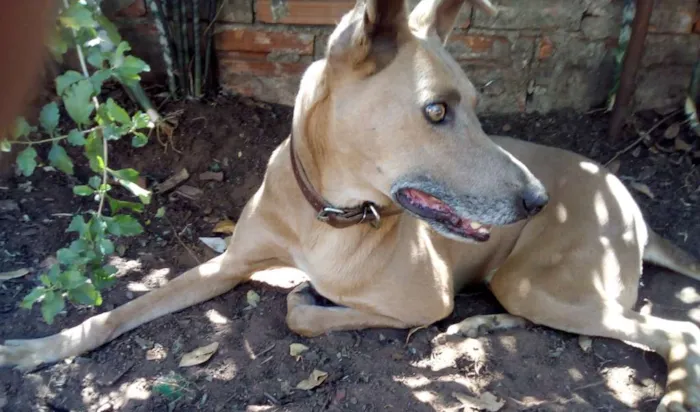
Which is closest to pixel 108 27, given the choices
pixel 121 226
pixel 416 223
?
pixel 121 226

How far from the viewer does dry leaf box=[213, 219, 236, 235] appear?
3.95m

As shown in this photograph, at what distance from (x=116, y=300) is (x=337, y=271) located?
105 centimetres

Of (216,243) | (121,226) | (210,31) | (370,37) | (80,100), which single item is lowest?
(216,243)

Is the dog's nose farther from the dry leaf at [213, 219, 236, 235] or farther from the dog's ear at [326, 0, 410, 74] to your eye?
the dry leaf at [213, 219, 236, 235]

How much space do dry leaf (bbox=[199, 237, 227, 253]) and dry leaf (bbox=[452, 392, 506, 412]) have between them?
1.55 m

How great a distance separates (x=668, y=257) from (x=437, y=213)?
1723mm

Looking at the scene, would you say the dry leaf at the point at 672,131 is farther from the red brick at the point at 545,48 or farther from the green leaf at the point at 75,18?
the green leaf at the point at 75,18

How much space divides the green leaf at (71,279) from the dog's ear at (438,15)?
63.0 inches

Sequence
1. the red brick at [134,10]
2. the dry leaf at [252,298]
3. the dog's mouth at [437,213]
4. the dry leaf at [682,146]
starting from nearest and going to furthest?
the dog's mouth at [437,213] < the dry leaf at [252,298] < the red brick at [134,10] < the dry leaf at [682,146]

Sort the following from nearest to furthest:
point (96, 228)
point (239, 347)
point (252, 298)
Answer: point (96, 228)
point (239, 347)
point (252, 298)

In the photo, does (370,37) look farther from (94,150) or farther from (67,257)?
(67,257)

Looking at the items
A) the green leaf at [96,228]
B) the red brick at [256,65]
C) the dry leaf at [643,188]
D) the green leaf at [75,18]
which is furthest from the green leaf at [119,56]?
the dry leaf at [643,188]

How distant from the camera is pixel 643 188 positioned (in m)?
4.43

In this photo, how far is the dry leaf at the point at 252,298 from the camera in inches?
135
